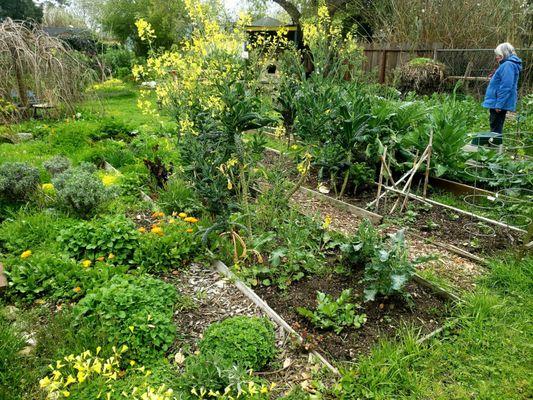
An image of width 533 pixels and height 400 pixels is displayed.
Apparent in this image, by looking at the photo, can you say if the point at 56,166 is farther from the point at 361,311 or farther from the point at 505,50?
the point at 505,50

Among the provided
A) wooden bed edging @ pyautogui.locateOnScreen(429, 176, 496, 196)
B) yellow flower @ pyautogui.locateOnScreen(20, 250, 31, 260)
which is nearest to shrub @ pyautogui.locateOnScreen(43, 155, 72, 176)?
yellow flower @ pyautogui.locateOnScreen(20, 250, 31, 260)

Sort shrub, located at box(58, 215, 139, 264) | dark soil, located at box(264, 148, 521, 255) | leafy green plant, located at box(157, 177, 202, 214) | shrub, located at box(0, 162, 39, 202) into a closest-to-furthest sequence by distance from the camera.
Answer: shrub, located at box(58, 215, 139, 264) → dark soil, located at box(264, 148, 521, 255) → shrub, located at box(0, 162, 39, 202) → leafy green plant, located at box(157, 177, 202, 214)

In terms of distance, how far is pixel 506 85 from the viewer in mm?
6836

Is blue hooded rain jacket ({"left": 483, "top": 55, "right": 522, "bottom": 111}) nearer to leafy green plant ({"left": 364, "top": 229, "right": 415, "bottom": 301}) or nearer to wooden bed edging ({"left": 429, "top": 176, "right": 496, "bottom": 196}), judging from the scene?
wooden bed edging ({"left": 429, "top": 176, "right": 496, "bottom": 196})

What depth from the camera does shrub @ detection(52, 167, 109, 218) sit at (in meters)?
4.10

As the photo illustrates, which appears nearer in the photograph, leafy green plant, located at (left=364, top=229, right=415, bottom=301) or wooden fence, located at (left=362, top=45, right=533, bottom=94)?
leafy green plant, located at (left=364, top=229, right=415, bottom=301)

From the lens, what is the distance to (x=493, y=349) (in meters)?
2.67

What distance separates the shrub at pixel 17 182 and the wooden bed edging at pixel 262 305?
2483mm

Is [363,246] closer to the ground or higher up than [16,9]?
closer to the ground

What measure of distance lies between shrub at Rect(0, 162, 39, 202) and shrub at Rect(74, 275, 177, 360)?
7.53 ft

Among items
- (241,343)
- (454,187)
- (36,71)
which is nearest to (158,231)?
(241,343)

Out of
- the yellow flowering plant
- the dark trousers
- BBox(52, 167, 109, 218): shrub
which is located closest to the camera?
the yellow flowering plant

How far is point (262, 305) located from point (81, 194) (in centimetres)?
233

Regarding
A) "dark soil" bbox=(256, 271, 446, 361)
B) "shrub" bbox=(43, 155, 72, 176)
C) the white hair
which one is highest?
the white hair
